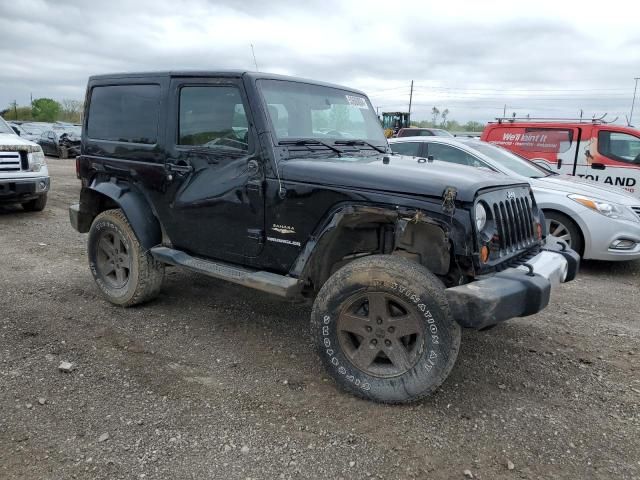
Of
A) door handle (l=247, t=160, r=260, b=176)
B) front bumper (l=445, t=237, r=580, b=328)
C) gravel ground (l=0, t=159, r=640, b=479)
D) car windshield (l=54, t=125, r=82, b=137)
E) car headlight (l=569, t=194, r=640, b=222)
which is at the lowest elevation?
gravel ground (l=0, t=159, r=640, b=479)

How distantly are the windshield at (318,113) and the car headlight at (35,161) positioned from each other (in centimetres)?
634

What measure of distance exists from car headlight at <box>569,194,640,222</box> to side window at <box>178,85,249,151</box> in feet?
14.6

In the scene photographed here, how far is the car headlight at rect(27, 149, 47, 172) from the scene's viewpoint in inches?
Answer: 334

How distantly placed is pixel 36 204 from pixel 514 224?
847 cm

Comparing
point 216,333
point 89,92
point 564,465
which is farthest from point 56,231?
point 564,465

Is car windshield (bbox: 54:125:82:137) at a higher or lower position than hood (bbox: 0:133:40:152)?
higher

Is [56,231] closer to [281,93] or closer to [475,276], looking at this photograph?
[281,93]

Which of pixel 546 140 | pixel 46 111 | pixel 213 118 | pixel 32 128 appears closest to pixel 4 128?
pixel 213 118

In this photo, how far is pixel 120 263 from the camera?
15.5 feet

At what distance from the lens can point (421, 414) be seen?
3047mm

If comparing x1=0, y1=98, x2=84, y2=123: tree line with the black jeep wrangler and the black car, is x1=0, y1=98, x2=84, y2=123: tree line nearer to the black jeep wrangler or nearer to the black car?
the black car

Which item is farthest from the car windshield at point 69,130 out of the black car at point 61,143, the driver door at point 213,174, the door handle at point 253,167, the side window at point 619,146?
the door handle at point 253,167

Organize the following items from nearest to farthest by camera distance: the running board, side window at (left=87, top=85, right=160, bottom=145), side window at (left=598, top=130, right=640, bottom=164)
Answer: the running board, side window at (left=87, top=85, right=160, bottom=145), side window at (left=598, top=130, right=640, bottom=164)

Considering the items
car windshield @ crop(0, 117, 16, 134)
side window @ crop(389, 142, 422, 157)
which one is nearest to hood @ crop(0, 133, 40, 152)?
car windshield @ crop(0, 117, 16, 134)
